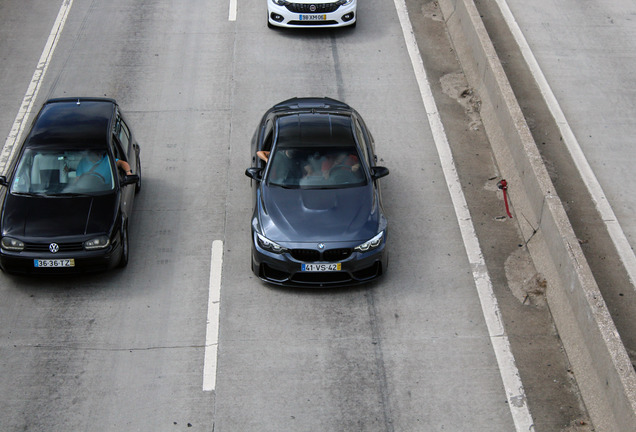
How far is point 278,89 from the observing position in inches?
673

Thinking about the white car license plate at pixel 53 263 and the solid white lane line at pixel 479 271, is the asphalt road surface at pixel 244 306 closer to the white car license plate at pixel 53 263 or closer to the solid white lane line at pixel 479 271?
the solid white lane line at pixel 479 271

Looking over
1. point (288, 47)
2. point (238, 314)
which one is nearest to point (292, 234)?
point (238, 314)

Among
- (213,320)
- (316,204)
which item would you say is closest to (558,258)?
(316,204)

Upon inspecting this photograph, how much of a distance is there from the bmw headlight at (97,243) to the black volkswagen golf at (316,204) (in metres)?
2.00

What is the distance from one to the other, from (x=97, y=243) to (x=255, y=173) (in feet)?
8.08

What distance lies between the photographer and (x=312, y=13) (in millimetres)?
18875

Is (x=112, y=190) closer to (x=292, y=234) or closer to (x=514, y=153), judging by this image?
(x=292, y=234)

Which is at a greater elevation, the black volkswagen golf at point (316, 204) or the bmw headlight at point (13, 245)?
the black volkswagen golf at point (316, 204)

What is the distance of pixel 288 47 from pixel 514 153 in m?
6.47

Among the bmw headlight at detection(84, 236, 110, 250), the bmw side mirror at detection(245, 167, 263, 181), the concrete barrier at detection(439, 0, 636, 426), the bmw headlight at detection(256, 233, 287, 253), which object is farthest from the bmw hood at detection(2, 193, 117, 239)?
the concrete barrier at detection(439, 0, 636, 426)

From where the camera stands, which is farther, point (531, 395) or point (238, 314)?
point (238, 314)

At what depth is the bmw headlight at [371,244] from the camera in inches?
467

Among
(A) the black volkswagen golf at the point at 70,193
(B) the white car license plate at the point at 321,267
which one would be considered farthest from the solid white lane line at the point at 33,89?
(B) the white car license plate at the point at 321,267

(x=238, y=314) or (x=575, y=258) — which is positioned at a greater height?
(x=575, y=258)
